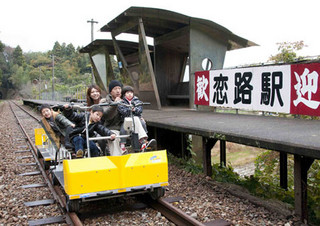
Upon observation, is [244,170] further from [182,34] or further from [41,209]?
[41,209]

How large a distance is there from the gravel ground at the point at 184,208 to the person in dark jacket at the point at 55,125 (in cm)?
94

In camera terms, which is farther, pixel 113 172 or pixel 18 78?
pixel 18 78

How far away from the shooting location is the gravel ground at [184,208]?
417 centimetres

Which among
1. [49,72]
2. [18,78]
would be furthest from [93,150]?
[49,72]

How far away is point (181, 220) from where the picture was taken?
405 cm

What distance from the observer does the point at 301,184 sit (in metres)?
4.12

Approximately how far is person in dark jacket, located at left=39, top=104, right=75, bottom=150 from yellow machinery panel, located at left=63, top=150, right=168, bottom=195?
1.05m

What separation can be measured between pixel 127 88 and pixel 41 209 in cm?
233

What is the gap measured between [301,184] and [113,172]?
2462 millimetres

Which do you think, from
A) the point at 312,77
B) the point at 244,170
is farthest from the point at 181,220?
the point at 244,170

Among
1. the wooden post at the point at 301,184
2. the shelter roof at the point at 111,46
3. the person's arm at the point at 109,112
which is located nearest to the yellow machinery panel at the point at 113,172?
the person's arm at the point at 109,112

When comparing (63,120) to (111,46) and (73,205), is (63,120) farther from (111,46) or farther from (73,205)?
(111,46)

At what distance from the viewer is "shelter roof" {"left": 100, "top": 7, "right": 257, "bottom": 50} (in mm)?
11750

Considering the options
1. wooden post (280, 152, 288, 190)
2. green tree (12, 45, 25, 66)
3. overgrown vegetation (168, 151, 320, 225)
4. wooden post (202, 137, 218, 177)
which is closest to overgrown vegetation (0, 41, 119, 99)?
green tree (12, 45, 25, 66)
